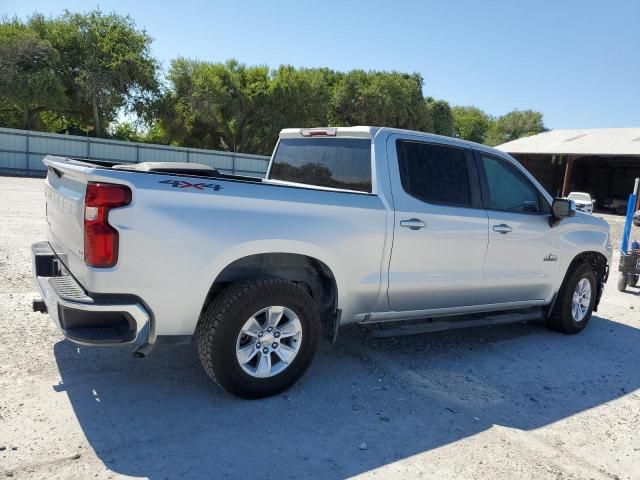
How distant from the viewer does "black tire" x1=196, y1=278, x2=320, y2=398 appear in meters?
3.58

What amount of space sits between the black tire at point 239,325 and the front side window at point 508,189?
2.30 m

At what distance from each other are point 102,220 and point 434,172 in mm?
2806

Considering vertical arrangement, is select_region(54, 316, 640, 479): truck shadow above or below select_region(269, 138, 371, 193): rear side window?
below

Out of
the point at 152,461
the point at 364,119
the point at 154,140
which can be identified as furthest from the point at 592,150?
the point at 152,461

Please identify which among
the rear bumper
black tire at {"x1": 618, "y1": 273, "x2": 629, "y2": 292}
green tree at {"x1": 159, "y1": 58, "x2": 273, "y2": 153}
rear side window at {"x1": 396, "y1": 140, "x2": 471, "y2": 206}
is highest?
green tree at {"x1": 159, "y1": 58, "x2": 273, "y2": 153}

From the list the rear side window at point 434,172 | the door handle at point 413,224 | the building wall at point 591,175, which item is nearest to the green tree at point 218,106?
the building wall at point 591,175

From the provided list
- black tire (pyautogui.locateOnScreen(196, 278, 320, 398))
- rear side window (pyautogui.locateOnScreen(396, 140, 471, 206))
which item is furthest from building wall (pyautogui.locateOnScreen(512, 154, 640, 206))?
black tire (pyautogui.locateOnScreen(196, 278, 320, 398))

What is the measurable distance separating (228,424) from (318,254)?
4.23 feet

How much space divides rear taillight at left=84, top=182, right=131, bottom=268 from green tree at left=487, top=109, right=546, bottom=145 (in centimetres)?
8112

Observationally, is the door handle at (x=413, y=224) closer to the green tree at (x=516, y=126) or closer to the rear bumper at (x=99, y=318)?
the rear bumper at (x=99, y=318)

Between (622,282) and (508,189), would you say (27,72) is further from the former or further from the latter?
(508,189)

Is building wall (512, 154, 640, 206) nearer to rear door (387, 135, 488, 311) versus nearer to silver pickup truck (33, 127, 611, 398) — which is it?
silver pickup truck (33, 127, 611, 398)

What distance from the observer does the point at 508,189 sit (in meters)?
5.37

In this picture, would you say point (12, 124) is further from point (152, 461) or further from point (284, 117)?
point (152, 461)
